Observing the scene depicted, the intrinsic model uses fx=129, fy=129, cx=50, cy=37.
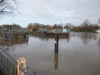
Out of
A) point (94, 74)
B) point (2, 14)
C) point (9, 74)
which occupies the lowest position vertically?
point (94, 74)

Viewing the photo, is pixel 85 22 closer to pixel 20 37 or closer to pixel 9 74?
pixel 20 37

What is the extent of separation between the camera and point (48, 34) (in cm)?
3800

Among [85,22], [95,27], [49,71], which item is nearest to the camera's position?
[49,71]

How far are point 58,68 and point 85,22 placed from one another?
72504mm

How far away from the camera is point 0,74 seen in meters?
5.53

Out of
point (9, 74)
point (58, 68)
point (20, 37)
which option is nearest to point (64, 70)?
point (58, 68)

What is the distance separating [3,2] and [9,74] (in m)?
4.29

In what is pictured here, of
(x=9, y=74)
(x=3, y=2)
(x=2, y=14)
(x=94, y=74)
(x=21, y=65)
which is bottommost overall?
(x=94, y=74)

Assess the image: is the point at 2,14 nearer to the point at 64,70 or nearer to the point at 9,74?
the point at 9,74

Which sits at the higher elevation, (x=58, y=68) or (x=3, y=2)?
(x=3, y=2)

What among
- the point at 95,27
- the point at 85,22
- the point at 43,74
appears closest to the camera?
the point at 43,74

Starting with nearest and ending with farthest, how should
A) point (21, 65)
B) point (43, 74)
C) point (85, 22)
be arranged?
point (21, 65)
point (43, 74)
point (85, 22)

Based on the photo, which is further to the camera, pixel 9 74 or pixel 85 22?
pixel 85 22

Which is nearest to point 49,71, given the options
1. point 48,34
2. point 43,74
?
point 43,74
